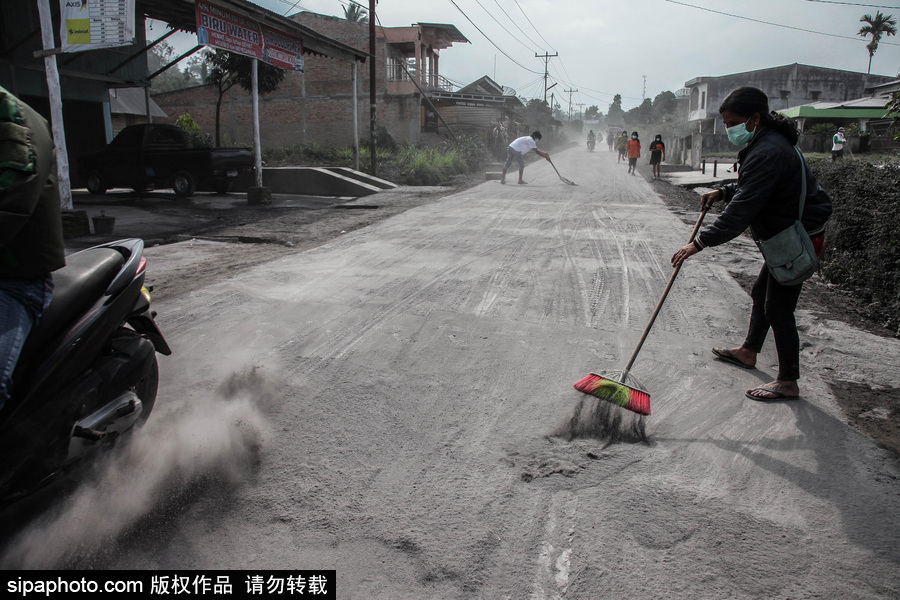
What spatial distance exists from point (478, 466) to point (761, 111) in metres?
2.77

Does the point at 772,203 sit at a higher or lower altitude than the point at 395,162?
lower

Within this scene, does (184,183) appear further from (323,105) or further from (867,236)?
(323,105)

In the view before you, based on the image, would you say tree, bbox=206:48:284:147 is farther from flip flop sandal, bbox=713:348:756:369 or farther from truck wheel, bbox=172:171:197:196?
flip flop sandal, bbox=713:348:756:369

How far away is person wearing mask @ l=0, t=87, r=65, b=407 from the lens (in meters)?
2.02

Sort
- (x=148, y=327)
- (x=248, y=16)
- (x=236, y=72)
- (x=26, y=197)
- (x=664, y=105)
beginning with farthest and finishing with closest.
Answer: (x=664, y=105)
(x=236, y=72)
(x=248, y=16)
(x=148, y=327)
(x=26, y=197)

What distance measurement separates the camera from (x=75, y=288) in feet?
8.05

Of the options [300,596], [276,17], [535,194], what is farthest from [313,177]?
[300,596]

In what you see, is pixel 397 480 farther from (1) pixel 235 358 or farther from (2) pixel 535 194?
(2) pixel 535 194

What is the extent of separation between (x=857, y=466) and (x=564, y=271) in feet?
13.0

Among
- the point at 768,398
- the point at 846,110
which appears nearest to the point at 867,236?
the point at 768,398

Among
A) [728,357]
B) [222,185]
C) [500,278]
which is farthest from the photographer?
[222,185]

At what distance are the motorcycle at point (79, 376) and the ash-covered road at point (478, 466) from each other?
21cm

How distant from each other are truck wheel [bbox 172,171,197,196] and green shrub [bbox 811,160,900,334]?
12.8 meters

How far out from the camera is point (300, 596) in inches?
80.0
